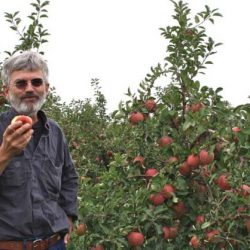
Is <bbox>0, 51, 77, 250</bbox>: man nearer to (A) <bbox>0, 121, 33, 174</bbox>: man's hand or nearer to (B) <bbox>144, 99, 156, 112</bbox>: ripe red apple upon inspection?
(A) <bbox>0, 121, 33, 174</bbox>: man's hand

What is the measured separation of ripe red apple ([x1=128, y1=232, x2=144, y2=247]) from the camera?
154 inches

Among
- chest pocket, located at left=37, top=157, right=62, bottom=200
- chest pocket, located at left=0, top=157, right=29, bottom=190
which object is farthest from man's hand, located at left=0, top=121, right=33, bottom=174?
chest pocket, located at left=37, top=157, right=62, bottom=200

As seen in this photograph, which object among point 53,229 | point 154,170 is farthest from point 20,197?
point 154,170

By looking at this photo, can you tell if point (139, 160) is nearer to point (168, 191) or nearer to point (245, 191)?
point (168, 191)

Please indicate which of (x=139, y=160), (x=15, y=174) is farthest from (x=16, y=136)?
(x=139, y=160)

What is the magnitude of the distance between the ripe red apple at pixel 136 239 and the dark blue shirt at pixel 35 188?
71 cm

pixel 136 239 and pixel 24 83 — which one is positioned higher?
pixel 24 83

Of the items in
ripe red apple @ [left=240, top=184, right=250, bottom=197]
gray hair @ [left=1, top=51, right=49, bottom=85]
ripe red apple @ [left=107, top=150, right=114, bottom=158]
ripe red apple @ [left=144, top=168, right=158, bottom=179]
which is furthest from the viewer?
ripe red apple @ [left=107, top=150, right=114, bottom=158]

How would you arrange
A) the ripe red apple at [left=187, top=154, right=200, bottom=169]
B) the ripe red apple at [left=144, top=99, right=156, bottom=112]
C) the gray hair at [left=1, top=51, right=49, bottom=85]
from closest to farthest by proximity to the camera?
the gray hair at [left=1, top=51, right=49, bottom=85]
the ripe red apple at [left=187, top=154, right=200, bottom=169]
the ripe red apple at [left=144, top=99, right=156, bottom=112]

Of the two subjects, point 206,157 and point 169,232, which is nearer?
point 206,157

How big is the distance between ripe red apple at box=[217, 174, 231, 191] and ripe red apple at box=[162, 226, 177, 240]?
401 millimetres

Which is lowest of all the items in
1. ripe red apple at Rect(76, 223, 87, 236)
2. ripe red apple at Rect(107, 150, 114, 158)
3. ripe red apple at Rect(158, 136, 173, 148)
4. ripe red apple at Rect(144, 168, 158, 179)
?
ripe red apple at Rect(76, 223, 87, 236)

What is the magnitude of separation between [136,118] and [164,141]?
0.28 m

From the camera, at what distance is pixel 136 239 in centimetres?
390
